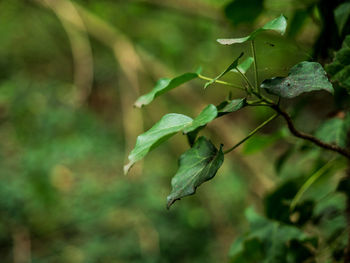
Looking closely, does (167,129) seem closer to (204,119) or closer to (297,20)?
(204,119)

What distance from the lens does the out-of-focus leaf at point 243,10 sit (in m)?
0.73

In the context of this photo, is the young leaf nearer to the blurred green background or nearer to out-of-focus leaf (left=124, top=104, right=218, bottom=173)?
out-of-focus leaf (left=124, top=104, right=218, bottom=173)

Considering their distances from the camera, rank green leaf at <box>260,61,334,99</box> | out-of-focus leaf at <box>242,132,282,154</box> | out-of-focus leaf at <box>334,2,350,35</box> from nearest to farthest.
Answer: green leaf at <box>260,61,334,99</box> → out-of-focus leaf at <box>334,2,350,35</box> → out-of-focus leaf at <box>242,132,282,154</box>

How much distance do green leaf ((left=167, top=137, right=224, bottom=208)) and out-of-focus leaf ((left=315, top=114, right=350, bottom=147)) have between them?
1.00 ft

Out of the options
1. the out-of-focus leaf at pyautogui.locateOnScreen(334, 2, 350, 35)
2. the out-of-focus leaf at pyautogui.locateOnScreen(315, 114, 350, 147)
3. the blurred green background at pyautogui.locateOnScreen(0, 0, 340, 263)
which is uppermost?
the out-of-focus leaf at pyautogui.locateOnScreen(334, 2, 350, 35)

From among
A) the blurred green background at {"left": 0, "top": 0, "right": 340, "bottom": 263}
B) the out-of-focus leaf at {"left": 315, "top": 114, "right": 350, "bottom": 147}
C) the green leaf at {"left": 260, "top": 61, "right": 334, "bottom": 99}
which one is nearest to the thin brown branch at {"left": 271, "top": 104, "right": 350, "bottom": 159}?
the green leaf at {"left": 260, "top": 61, "right": 334, "bottom": 99}

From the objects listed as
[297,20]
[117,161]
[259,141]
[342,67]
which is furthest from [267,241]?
[117,161]

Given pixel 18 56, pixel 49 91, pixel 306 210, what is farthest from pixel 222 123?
pixel 18 56

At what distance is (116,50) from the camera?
242cm

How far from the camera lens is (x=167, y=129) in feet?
1.30

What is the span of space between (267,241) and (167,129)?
12.9 inches

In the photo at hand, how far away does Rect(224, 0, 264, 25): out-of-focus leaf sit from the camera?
0.73m

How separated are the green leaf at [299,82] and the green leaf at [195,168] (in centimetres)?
9

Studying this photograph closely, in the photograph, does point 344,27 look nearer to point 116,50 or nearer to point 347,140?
point 347,140
